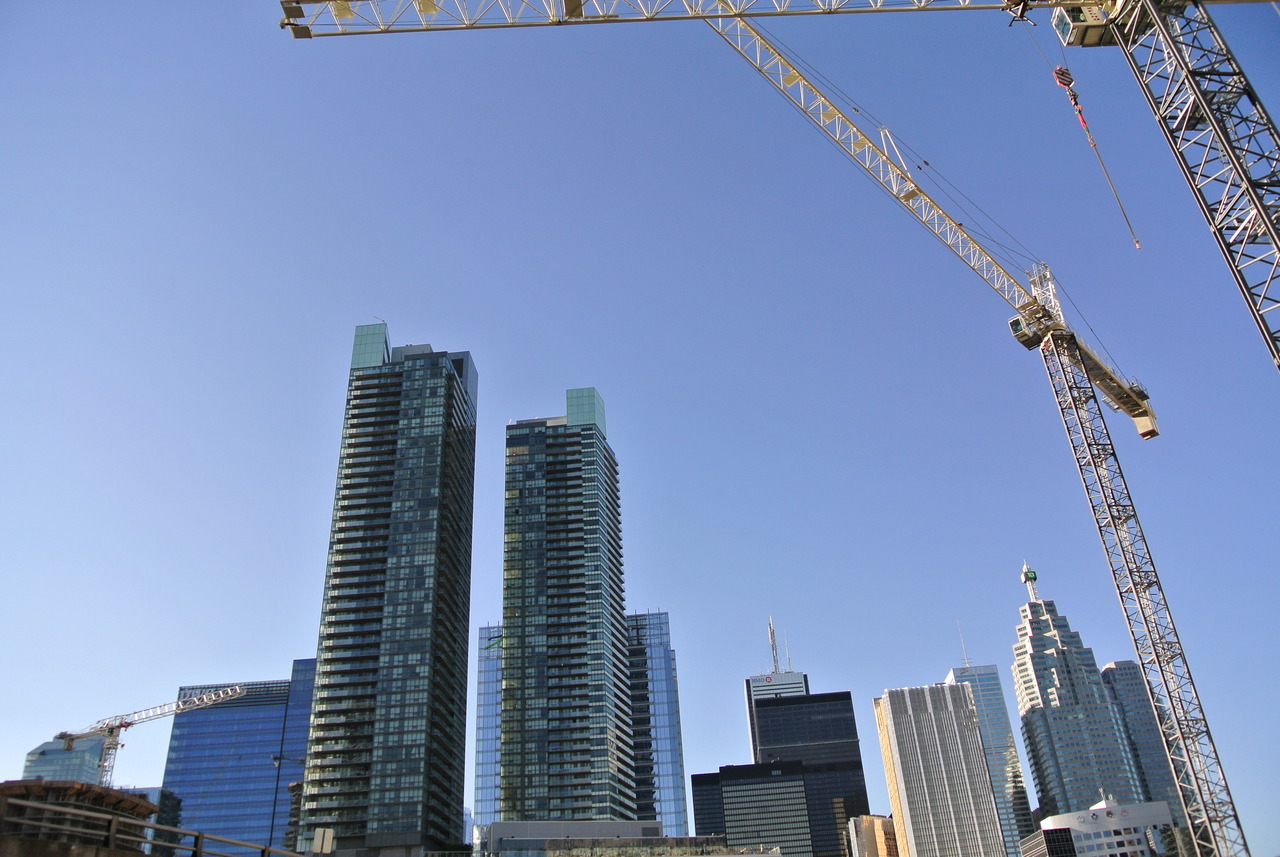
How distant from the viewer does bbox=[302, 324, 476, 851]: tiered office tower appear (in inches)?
5182

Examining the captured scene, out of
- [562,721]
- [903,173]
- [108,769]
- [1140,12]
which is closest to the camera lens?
[1140,12]

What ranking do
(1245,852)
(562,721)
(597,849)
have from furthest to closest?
(562,721), (597,849), (1245,852)

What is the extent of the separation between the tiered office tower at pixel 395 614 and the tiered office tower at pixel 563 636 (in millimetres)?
14815

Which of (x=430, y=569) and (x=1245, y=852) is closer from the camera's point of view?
(x=1245, y=852)

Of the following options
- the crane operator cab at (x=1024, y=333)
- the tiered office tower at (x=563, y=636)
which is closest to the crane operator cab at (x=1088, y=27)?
the crane operator cab at (x=1024, y=333)

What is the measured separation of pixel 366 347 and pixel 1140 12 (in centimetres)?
14714

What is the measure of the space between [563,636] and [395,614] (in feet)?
136

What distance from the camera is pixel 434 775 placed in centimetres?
13712

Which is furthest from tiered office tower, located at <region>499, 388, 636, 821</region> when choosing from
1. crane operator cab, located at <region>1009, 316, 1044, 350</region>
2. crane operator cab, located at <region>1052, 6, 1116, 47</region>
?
crane operator cab, located at <region>1052, 6, 1116, 47</region>

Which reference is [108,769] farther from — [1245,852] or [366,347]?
[1245,852]

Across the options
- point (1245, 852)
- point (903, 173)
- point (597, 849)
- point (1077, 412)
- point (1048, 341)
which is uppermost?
point (903, 173)

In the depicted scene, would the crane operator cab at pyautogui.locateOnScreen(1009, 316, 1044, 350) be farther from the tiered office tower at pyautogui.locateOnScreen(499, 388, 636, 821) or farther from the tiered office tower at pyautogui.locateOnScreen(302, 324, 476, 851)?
the tiered office tower at pyautogui.locateOnScreen(499, 388, 636, 821)

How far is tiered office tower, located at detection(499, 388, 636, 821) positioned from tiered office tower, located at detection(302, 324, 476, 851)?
48.6 ft

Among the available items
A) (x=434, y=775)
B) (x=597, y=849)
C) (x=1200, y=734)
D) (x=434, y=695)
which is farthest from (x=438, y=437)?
(x=1200, y=734)
